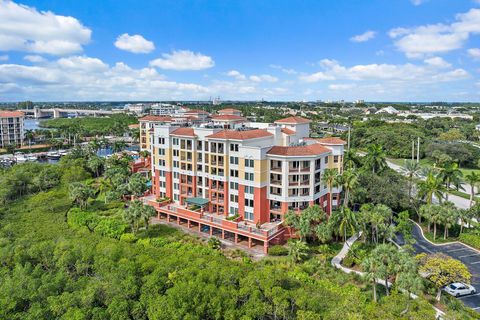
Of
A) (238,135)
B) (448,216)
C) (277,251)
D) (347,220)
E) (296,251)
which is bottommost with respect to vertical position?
(277,251)

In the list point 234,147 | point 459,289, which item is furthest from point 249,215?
point 459,289

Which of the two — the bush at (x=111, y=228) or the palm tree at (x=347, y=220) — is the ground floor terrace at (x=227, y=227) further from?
the palm tree at (x=347, y=220)

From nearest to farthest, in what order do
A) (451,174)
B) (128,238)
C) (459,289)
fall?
(459,289), (128,238), (451,174)

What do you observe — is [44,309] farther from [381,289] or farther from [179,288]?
[381,289]

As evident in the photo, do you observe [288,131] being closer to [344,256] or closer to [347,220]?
[347,220]

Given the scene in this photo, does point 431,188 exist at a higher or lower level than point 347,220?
higher

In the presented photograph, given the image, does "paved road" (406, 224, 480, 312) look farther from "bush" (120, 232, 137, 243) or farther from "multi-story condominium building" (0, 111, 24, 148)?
"multi-story condominium building" (0, 111, 24, 148)

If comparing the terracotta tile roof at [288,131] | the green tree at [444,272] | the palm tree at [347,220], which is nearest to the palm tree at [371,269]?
the green tree at [444,272]

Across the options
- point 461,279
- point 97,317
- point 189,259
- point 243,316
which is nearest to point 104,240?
point 189,259
